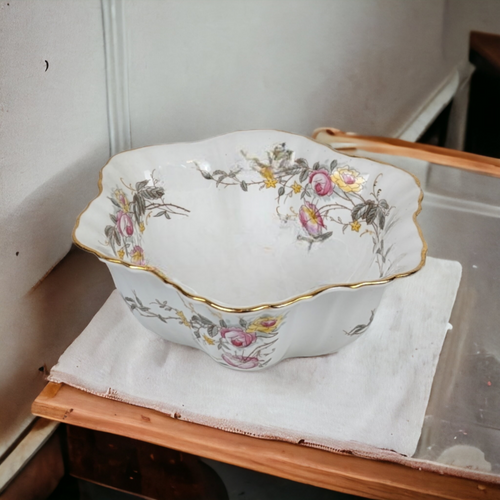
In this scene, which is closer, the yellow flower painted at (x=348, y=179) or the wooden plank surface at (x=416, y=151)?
the yellow flower painted at (x=348, y=179)

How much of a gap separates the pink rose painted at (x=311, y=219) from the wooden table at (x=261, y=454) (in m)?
0.23

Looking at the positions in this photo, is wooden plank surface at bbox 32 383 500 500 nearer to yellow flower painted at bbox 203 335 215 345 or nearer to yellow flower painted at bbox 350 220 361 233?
yellow flower painted at bbox 203 335 215 345

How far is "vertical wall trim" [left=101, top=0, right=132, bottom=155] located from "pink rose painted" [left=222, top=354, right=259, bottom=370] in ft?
0.83

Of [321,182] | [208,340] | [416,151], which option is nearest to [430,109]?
[416,151]

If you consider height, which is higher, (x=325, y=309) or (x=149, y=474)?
(x=325, y=309)

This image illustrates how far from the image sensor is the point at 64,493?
0.45 metres

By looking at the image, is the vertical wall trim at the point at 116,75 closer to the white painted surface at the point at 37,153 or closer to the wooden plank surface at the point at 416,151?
the white painted surface at the point at 37,153

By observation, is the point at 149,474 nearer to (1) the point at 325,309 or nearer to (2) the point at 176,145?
(1) the point at 325,309

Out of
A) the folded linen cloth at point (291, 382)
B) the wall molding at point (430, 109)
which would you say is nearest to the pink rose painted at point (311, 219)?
the folded linen cloth at point (291, 382)

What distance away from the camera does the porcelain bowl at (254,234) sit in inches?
16.8

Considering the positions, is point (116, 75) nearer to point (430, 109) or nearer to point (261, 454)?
point (261, 454)

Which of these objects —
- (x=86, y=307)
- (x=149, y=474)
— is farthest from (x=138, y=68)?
(x=149, y=474)

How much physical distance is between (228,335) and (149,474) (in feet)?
0.44

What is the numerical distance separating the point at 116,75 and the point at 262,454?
352 millimetres
